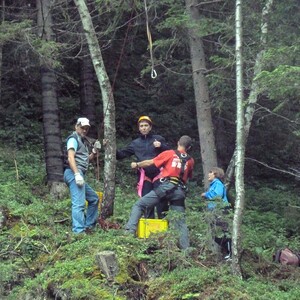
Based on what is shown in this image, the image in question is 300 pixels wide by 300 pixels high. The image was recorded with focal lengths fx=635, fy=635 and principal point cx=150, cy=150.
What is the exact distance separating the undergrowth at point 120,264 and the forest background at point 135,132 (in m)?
→ 0.02

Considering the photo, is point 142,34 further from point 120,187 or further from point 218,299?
→ point 218,299

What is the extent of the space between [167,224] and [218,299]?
180 cm

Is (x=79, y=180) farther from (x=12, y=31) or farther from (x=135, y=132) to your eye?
(x=135, y=132)

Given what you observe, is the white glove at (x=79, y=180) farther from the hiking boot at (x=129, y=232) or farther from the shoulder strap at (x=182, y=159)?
the shoulder strap at (x=182, y=159)

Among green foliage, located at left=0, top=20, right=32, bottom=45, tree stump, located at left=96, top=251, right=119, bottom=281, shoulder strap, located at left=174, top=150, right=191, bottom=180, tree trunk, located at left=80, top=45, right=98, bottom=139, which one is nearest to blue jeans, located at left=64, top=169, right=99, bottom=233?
tree stump, located at left=96, top=251, right=119, bottom=281

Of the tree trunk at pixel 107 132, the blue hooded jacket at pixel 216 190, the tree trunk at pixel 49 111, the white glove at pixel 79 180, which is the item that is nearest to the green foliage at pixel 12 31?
the tree trunk at pixel 49 111


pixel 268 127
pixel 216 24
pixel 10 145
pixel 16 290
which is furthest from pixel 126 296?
pixel 268 127

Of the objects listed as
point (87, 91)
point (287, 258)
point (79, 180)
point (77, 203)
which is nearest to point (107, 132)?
point (79, 180)

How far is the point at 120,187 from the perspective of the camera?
15523 millimetres

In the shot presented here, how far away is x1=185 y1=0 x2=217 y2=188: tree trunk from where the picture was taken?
14047 millimetres

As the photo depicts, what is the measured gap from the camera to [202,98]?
560 inches

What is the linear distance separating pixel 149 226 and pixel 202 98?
18.6 feet

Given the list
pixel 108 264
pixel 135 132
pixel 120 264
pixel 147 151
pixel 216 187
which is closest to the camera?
pixel 108 264

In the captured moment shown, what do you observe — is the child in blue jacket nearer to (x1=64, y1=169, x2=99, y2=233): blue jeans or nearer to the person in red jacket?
the person in red jacket
